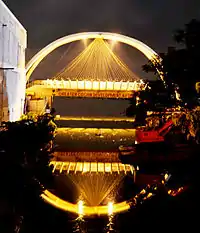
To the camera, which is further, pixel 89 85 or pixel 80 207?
pixel 89 85

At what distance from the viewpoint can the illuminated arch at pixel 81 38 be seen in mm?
38875

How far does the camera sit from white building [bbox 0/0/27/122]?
72.8 ft

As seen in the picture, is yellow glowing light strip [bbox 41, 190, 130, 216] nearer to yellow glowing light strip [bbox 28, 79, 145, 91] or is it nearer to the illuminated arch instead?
the illuminated arch

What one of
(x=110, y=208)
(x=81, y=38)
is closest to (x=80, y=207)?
(x=110, y=208)

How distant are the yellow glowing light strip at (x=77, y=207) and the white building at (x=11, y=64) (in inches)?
407

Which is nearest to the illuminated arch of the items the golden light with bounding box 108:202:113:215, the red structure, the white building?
the white building

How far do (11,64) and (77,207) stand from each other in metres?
14.5

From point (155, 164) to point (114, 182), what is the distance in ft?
9.32

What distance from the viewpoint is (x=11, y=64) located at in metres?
25.4

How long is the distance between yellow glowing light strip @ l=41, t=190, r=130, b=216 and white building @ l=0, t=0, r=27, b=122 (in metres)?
10.3

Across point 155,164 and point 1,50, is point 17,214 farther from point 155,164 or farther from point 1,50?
point 1,50

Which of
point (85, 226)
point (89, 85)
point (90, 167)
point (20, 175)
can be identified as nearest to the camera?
point (20, 175)

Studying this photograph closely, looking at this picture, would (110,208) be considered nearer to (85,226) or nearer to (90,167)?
(85,226)

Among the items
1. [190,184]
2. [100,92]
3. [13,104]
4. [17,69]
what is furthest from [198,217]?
[100,92]
